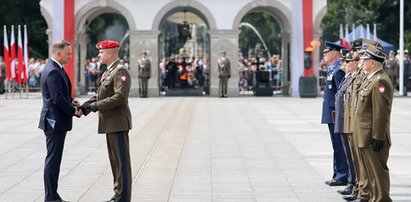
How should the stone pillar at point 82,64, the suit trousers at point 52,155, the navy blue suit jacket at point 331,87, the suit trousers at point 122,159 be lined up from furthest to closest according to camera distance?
the stone pillar at point 82,64, the navy blue suit jacket at point 331,87, the suit trousers at point 52,155, the suit trousers at point 122,159

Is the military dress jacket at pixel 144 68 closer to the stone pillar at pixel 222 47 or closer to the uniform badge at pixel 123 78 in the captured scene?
the stone pillar at pixel 222 47

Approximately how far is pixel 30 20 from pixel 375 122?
41.9 metres

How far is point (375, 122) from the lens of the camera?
961 cm

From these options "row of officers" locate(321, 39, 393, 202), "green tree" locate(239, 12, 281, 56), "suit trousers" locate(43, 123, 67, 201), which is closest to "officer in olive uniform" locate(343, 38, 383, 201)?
"row of officers" locate(321, 39, 393, 202)

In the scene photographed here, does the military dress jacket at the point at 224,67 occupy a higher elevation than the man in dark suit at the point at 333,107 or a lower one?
higher

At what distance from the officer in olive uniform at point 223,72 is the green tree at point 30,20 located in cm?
1527

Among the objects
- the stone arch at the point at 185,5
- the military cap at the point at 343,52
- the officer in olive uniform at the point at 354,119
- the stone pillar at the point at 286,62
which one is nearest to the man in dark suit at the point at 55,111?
the officer in olive uniform at the point at 354,119

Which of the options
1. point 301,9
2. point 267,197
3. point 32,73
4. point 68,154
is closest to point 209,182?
point 267,197

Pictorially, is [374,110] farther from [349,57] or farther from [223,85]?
[223,85]

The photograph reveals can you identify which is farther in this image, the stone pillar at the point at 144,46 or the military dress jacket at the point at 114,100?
the stone pillar at the point at 144,46

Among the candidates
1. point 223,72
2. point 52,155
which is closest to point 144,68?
point 223,72

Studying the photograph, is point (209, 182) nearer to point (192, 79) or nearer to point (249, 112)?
point (249, 112)

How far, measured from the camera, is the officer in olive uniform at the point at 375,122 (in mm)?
9617

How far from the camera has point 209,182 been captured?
12578 mm
